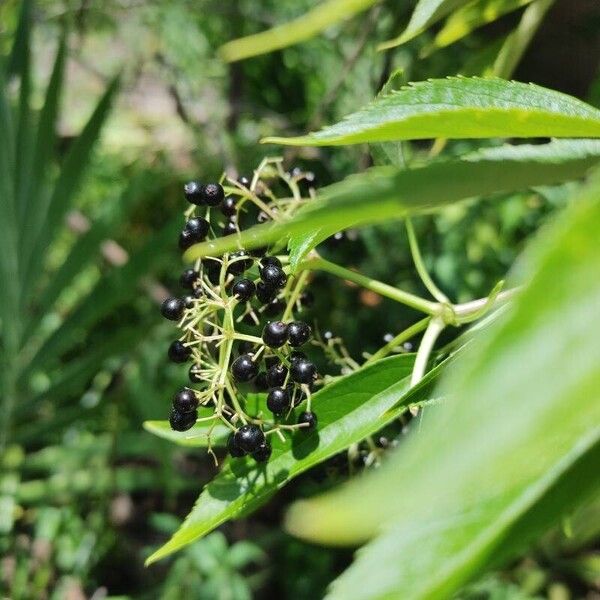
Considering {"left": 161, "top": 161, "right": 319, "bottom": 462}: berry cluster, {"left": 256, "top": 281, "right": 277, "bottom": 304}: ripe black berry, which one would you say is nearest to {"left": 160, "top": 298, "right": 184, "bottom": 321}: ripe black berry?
{"left": 161, "top": 161, "right": 319, "bottom": 462}: berry cluster

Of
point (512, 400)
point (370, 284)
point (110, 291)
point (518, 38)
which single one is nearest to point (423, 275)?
point (370, 284)

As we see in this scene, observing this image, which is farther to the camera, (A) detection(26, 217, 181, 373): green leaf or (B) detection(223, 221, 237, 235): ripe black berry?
(A) detection(26, 217, 181, 373): green leaf

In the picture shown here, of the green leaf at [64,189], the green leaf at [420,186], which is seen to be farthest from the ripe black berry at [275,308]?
the green leaf at [64,189]

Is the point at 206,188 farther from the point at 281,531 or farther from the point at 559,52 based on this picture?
the point at 559,52

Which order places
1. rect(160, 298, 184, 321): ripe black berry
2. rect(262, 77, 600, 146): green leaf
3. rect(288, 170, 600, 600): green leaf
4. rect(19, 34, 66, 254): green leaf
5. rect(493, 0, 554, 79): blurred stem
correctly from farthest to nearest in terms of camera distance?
1. rect(19, 34, 66, 254): green leaf
2. rect(493, 0, 554, 79): blurred stem
3. rect(160, 298, 184, 321): ripe black berry
4. rect(262, 77, 600, 146): green leaf
5. rect(288, 170, 600, 600): green leaf

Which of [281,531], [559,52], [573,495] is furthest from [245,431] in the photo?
[559,52]

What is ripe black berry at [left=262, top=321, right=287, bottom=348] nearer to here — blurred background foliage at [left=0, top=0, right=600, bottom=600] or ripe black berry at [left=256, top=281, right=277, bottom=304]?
ripe black berry at [left=256, top=281, right=277, bottom=304]
